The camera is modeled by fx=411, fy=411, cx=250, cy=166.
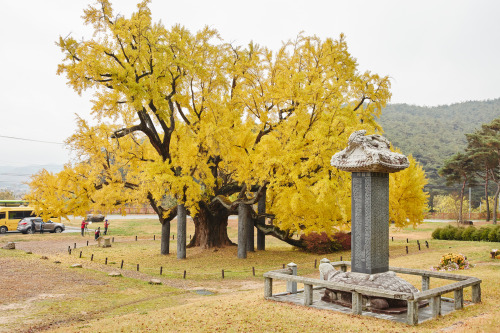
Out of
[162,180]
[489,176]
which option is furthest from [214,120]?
[489,176]

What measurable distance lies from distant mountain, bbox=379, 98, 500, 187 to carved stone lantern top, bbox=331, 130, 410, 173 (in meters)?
58.1

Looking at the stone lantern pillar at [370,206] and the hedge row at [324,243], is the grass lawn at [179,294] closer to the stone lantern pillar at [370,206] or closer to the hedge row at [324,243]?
the hedge row at [324,243]

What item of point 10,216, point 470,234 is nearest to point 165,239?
point 470,234

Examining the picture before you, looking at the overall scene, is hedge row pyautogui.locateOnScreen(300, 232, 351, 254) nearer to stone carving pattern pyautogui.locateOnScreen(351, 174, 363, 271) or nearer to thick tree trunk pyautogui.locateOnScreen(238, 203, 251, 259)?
thick tree trunk pyautogui.locateOnScreen(238, 203, 251, 259)

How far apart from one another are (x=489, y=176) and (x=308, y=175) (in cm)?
4405

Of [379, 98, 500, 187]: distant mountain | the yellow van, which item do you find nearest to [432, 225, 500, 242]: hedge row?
[379, 98, 500, 187]: distant mountain

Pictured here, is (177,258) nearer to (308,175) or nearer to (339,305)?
(308,175)

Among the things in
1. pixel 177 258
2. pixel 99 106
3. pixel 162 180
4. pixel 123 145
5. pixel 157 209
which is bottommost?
pixel 177 258

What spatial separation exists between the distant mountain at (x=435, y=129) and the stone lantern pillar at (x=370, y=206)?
58579mm

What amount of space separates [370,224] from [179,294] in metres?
8.85

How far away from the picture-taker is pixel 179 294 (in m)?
16.9

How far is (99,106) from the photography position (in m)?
23.8

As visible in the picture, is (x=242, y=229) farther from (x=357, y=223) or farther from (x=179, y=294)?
(x=357, y=223)

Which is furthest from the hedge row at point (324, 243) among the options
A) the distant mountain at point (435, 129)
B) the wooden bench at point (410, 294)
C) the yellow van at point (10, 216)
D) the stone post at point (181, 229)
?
the distant mountain at point (435, 129)
